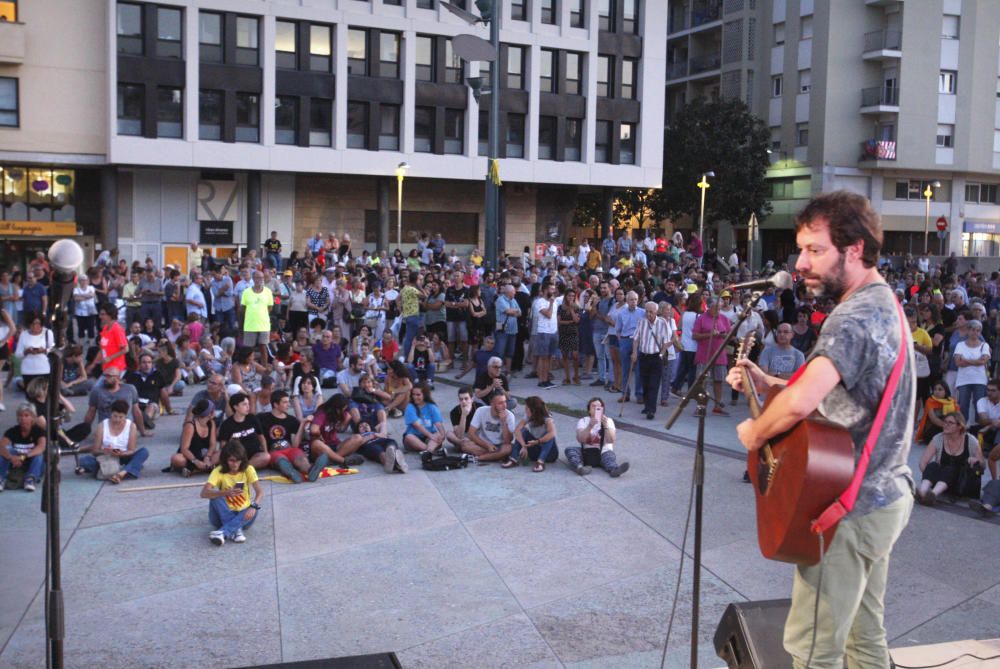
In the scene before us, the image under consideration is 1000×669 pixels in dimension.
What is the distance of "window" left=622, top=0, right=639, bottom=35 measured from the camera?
1610 inches

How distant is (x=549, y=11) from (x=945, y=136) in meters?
21.1

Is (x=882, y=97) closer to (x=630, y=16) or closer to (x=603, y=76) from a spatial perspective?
(x=630, y=16)

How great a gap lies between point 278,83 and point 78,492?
26.6 meters

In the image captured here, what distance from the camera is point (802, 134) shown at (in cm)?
4797

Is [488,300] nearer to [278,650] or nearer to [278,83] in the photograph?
[278,650]

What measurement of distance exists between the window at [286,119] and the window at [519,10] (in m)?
9.18

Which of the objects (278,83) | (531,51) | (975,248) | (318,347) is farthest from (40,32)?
(975,248)

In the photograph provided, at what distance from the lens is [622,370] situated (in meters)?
16.5

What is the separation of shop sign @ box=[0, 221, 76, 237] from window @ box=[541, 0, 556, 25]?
62.5ft

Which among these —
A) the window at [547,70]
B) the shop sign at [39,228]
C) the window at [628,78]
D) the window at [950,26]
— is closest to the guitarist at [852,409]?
the shop sign at [39,228]

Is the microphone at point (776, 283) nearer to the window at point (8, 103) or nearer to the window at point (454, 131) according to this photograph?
the window at point (8, 103)

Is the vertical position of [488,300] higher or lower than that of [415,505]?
higher

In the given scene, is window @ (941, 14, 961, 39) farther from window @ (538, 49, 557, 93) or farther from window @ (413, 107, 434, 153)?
window @ (413, 107, 434, 153)

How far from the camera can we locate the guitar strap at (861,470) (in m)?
3.24
